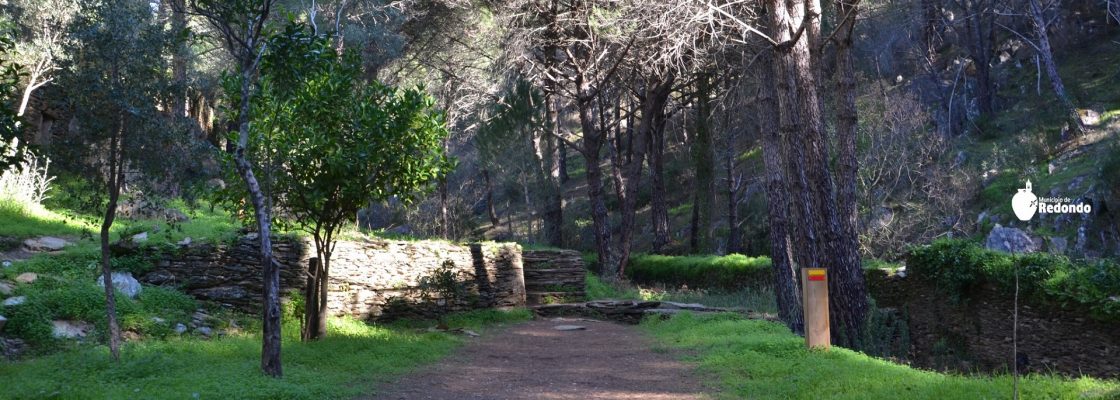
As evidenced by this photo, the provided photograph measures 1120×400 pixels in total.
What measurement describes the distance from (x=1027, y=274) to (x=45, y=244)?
1405 cm

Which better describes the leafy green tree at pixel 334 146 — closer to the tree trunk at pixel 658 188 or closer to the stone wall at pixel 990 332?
the stone wall at pixel 990 332

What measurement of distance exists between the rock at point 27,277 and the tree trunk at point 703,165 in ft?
50.6

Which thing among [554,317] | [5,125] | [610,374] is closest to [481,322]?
[554,317]

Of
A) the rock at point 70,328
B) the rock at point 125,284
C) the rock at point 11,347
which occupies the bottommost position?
the rock at point 11,347

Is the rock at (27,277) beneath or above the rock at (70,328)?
above

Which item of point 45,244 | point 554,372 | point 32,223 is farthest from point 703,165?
point 45,244

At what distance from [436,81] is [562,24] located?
7.21 m

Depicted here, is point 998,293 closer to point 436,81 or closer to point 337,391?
point 337,391

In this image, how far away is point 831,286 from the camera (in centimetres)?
1154

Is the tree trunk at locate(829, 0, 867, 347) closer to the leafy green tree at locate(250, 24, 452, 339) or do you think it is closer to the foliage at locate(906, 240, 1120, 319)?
the foliage at locate(906, 240, 1120, 319)

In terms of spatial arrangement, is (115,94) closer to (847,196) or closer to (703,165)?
(847,196)

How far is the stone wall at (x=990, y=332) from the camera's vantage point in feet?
35.3

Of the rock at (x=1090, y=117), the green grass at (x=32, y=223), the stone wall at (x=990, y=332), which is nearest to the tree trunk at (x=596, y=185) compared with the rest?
the stone wall at (x=990, y=332)

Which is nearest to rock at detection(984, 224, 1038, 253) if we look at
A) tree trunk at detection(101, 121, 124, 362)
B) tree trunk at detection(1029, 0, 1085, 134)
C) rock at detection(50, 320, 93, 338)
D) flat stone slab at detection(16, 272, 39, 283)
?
tree trunk at detection(1029, 0, 1085, 134)
